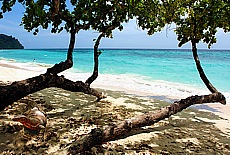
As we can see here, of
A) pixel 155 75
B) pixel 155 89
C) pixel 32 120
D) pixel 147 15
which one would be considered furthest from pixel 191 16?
pixel 155 75

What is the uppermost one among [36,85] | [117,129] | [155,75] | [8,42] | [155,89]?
[8,42]

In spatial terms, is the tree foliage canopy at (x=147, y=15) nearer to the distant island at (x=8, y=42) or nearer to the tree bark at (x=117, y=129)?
the tree bark at (x=117, y=129)

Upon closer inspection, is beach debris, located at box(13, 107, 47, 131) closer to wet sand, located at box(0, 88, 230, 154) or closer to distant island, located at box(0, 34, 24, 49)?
wet sand, located at box(0, 88, 230, 154)

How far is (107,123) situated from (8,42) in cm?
12084

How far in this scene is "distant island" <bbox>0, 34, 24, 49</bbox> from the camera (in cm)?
10668

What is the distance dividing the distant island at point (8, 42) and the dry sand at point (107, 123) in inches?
4378

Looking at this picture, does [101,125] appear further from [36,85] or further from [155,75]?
[155,75]

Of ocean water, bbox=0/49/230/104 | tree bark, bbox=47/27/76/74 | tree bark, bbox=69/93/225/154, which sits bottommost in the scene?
ocean water, bbox=0/49/230/104

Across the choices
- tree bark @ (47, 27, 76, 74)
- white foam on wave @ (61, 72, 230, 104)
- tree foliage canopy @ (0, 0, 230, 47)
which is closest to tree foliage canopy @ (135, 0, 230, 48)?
tree foliage canopy @ (0, 0, 230, 47)

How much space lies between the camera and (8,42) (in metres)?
113

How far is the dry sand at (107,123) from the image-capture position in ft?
12.5

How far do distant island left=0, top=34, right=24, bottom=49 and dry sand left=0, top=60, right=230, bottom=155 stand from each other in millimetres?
111199

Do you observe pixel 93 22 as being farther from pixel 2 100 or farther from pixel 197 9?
pixel 2 100

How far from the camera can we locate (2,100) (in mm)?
4129
